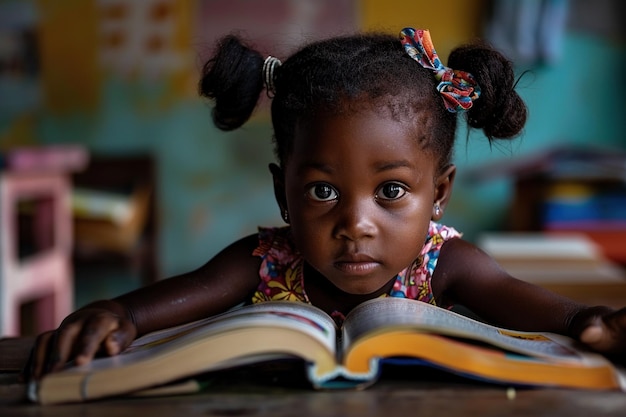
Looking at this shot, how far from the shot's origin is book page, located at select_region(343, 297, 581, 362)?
0.74 metres

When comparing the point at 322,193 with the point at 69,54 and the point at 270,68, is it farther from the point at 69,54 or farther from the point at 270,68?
the point at 69,54

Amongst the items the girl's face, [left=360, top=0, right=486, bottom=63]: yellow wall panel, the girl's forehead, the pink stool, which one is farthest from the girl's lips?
[left=360, top=0, right=486, bottom=63]: yellow wall panel

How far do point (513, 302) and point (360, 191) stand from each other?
24cm

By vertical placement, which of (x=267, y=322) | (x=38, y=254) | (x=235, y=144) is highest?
(x=267, y=322)

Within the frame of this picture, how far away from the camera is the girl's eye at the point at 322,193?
0.97 metres

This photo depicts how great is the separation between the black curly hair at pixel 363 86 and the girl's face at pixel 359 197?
0.10 feet

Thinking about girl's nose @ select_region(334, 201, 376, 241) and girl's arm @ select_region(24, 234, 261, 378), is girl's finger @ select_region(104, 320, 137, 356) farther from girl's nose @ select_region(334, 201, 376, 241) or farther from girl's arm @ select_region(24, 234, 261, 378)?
girl's nose @ select_region(334, 201, 376, 241)

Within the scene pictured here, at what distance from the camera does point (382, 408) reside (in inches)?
27.5

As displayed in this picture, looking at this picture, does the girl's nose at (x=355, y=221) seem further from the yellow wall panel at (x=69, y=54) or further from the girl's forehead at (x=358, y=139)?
the yellow wall panel at (x=69, y=54)

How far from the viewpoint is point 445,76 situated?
1.04 meters

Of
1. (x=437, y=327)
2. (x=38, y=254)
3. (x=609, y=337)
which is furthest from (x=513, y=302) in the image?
(x=38, y=254)

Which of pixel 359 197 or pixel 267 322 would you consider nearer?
pixel 267 322

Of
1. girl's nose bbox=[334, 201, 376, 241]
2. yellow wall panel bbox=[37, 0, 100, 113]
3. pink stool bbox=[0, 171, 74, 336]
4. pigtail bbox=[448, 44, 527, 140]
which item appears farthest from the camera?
yellow wall panel bbox=[37, 0, 100, 113]

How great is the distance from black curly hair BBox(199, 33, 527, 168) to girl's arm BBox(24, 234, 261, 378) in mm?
158
